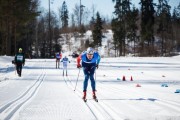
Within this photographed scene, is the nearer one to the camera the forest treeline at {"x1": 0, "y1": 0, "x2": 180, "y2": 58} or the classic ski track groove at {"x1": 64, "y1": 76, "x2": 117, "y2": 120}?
the classic ski track groove at {"x1": 64, "y1": 76, "x2": 117, "y2": 120}

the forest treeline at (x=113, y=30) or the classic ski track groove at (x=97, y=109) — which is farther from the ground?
the forest treeline at (x=113, y=30)

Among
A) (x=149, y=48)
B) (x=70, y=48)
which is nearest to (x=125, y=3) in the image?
(x=149, y=48)

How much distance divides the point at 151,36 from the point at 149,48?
310 inches

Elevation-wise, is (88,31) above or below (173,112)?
above

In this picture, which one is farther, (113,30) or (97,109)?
(113,30)

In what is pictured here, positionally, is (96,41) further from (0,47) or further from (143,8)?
(0,47)

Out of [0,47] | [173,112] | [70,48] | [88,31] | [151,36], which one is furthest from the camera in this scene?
[88,31]

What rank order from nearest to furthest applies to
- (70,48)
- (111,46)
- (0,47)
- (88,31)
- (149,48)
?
(0,47), (149,48), (111,46), (70,48), (88,31)

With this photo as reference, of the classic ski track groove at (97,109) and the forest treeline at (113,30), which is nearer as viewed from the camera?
the classic ski track groove at (97,109)

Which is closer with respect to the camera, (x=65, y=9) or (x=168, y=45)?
(x=168, y=45)

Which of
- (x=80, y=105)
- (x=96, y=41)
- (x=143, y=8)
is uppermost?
(x=143, y=8)

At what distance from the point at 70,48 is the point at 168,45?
106 ft

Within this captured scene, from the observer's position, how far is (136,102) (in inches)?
437

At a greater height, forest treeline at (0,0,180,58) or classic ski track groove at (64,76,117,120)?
forest treeline at (0,0,180,58)
